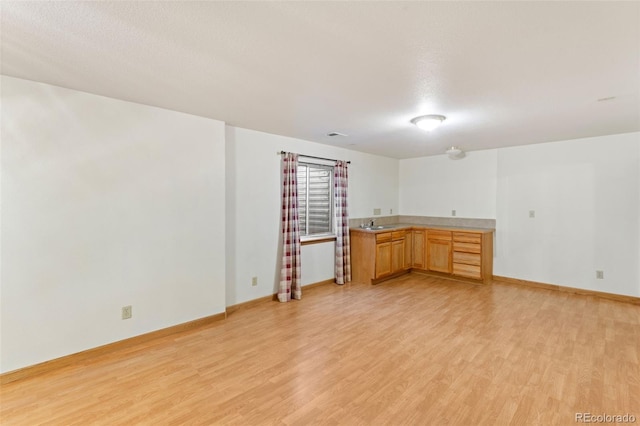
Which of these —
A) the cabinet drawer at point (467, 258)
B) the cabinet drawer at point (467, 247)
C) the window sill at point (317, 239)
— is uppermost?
the window sill at point (317, 239)

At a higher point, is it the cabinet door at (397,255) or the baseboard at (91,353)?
the cabinet door at (397,255)

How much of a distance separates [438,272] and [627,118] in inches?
128

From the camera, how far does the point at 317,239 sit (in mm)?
4781

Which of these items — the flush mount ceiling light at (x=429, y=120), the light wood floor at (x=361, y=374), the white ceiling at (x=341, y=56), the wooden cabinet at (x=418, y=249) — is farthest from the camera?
the wooden cabinet at (x=418, y=249)

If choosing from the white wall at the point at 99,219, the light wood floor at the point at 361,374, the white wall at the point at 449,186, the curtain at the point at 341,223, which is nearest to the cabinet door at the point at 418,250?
the white wall at the point at 449,186

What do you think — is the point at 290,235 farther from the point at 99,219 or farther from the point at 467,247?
the point at 467,247

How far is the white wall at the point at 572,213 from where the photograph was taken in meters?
4.09

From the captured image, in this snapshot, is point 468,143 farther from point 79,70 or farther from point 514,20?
point 79,70

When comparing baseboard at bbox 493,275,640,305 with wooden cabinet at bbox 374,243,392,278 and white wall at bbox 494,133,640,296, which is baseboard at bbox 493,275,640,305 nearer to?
white wall at bbox 494,133,640,296

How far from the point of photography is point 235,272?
150 inches

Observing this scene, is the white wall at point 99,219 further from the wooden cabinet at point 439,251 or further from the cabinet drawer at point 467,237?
the cabinet drawer at point 467,237

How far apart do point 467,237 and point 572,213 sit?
4.88 ft

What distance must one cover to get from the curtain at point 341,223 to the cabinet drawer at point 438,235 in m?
1.60

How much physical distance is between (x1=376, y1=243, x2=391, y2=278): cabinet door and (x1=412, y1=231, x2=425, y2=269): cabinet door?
782 millimetres
